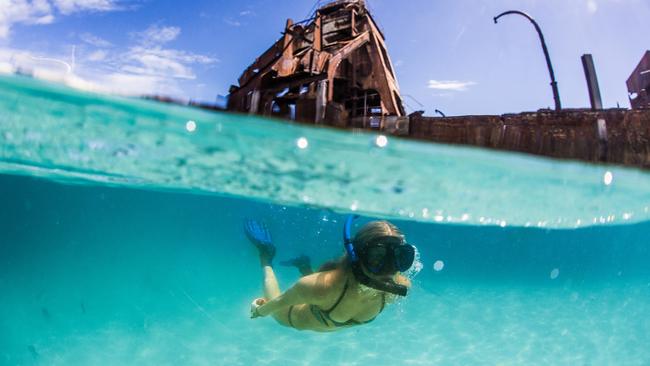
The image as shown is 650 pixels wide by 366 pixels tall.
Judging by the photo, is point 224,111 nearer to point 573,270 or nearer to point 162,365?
point 162,365

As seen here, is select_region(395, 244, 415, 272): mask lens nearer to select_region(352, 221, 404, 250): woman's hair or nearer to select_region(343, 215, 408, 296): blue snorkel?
select_region(352, 221, 404, 250): woman's hair

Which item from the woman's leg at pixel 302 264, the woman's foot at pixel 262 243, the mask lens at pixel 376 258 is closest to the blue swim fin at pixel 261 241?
the woman's foot at pixel 262 243

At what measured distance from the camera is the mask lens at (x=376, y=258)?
4438 mm

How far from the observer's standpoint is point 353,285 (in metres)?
5.04

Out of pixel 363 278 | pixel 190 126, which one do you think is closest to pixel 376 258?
pixel 363 278

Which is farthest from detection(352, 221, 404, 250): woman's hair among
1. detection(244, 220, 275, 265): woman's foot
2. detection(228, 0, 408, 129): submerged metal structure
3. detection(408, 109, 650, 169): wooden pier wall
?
detection(228, 0, 408, 129): submerged metal structure

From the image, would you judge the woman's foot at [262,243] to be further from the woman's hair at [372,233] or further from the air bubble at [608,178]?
the air bubble at [608,178]

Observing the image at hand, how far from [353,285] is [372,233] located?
957 millimetres

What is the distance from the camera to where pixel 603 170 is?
8.27 meters

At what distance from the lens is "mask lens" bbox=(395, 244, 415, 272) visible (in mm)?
4500

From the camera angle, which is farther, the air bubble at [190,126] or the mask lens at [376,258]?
the air bubble at [190,126]

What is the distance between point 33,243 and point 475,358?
56831 mm

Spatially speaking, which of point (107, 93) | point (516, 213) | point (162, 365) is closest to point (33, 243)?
point (162, 365)

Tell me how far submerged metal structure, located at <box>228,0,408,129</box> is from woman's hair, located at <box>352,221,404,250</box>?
5.48 metres
